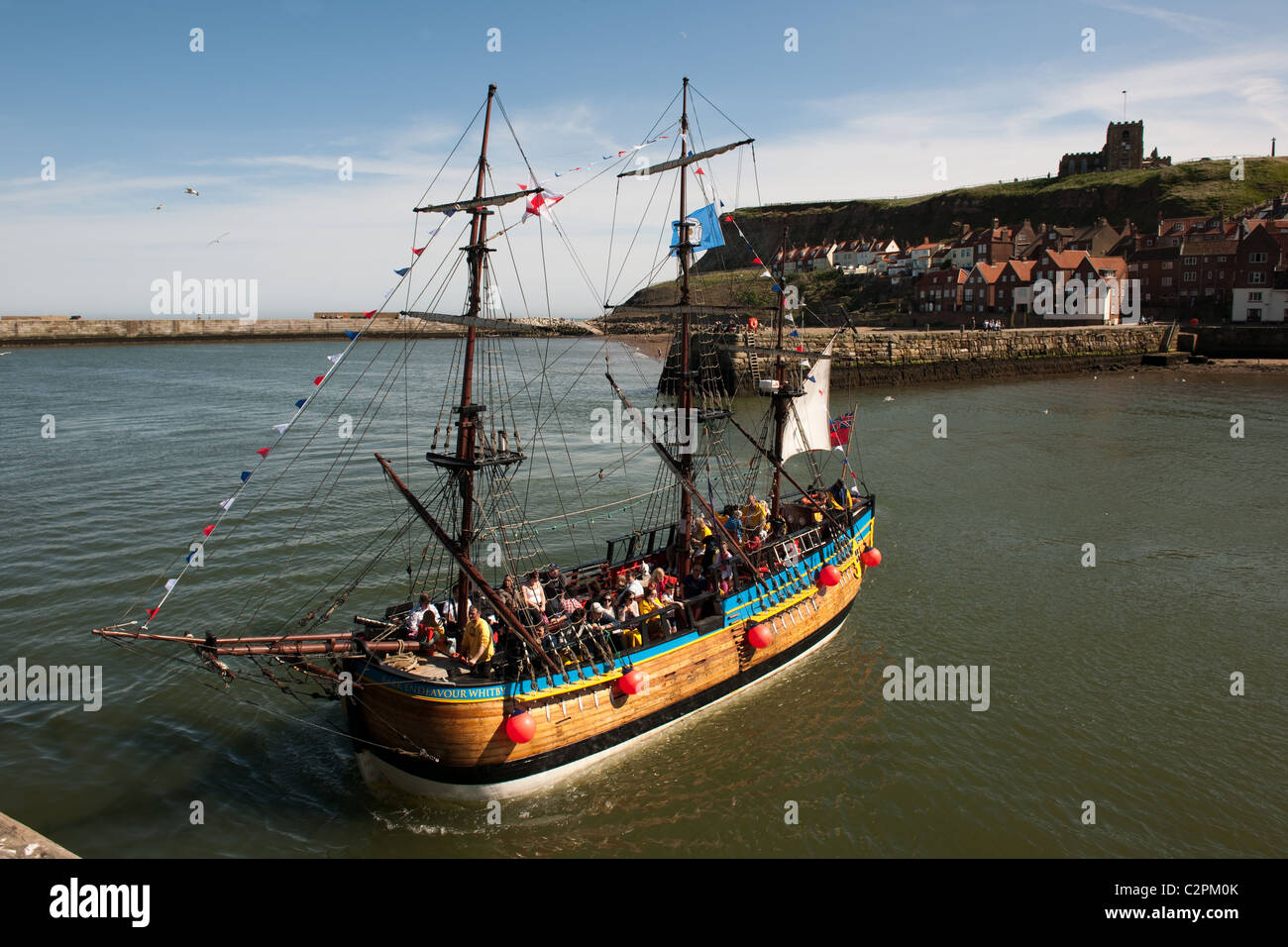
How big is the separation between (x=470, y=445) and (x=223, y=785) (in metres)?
7.32

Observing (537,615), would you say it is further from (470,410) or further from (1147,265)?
(1147,265)

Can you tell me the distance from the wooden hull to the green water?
0.50 m

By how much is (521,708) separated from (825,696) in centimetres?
758

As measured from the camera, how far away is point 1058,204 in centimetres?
13262

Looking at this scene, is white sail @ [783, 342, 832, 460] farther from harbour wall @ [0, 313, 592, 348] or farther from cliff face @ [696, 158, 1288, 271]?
harbour wall @ [0, 313, 592, 348]

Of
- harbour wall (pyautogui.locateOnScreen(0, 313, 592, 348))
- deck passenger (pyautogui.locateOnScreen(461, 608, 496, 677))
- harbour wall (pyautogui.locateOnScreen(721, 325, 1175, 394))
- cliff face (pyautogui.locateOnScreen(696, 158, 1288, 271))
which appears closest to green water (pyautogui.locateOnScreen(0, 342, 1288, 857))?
deck passenger (pyautogui.locateOnScreen(461, 608, 496, 677))

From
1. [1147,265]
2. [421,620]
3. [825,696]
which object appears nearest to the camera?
[421,620]

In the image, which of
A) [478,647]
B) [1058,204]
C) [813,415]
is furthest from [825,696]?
[1058,204]

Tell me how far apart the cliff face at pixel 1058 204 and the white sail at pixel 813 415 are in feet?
228

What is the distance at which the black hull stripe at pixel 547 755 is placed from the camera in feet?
44.2

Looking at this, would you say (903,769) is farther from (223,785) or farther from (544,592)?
(223,785)

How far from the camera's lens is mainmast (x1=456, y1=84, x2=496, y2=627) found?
14.1 meters

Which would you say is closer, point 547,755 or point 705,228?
point 547,755

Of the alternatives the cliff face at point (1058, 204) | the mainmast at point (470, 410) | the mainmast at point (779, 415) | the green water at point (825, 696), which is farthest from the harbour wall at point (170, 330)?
the mainmast at point (470, 410)
